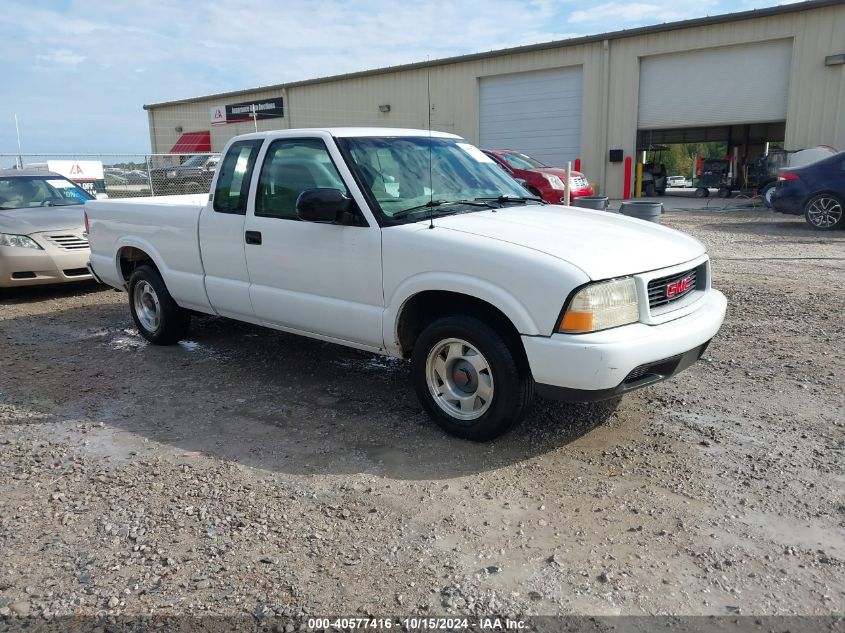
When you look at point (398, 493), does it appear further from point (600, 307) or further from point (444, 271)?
point (600, 307)

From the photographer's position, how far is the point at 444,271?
391cm

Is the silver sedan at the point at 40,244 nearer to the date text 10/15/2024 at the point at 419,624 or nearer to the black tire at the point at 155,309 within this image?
the black tire at the point at 155,309

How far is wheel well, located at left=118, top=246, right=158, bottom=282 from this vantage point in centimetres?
645

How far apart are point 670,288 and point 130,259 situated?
5065 millimetres

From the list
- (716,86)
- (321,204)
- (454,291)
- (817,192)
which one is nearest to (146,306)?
(321,204)

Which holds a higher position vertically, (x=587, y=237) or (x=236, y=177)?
(x=236, y=177)

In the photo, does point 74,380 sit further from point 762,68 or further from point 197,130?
point 197,130

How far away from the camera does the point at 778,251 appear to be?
10.6 meters

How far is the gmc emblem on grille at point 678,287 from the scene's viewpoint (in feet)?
12.7

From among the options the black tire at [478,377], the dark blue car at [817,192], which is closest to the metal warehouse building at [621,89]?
the dark blue car at [817,192]

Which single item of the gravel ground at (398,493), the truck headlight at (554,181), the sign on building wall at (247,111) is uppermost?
the sign on building wall at (247,111)

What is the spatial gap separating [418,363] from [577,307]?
1.12 metres

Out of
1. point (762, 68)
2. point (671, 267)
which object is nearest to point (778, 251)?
point (671, 267)

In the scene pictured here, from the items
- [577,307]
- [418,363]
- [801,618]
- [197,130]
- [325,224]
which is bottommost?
[801,618]
